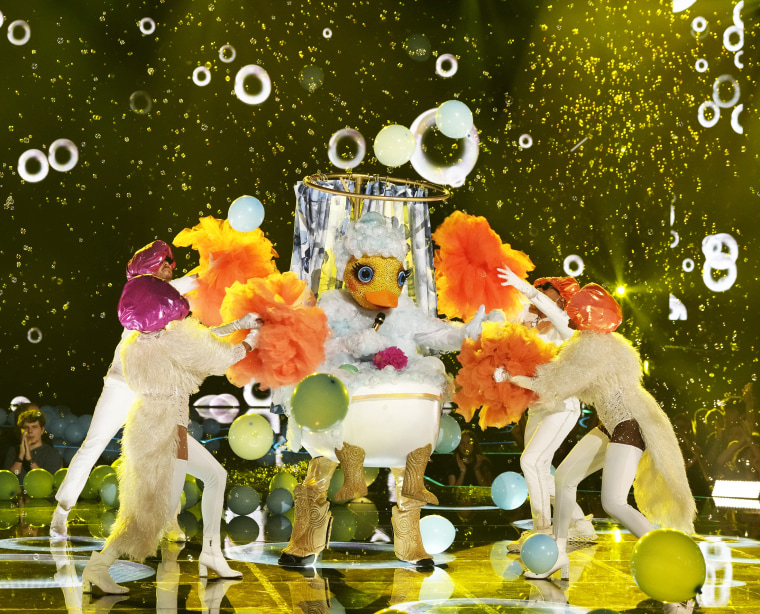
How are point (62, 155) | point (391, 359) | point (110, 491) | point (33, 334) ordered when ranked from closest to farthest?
1. point (391, 359)
2. point (110, 491)
3. point (62, 155)
4. point (33, 334)

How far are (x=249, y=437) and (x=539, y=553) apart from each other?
2.30 m

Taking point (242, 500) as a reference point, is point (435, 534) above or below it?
above

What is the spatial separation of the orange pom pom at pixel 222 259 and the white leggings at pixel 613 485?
161 cm

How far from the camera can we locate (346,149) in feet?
16.1

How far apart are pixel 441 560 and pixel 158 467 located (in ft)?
4.74

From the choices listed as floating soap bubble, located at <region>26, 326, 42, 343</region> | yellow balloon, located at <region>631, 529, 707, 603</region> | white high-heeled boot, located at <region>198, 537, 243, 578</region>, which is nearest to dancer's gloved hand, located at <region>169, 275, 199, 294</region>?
white high-heeled boot, located at <region>198, 537, 243, 578</region>

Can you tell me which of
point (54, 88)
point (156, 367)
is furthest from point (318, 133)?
point (156, 367)

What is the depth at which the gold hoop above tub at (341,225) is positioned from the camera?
419 centimetres

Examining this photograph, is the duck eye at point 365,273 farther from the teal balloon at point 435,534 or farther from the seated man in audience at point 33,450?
the seated man in audience at point 33,450

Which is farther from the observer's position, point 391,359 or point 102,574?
point 391,359

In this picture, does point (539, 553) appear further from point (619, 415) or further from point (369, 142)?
point (369, 142)

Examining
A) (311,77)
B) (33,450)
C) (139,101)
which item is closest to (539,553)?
(33,450)

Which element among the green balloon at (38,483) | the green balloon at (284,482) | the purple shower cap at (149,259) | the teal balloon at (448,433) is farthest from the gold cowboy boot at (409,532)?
the green balloon at (38,483)

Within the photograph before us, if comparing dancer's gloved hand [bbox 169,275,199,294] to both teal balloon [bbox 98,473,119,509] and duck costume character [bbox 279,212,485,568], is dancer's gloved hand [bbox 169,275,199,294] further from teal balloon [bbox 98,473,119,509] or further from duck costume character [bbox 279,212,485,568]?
teal balloon [bbox 98,473,119,509]
